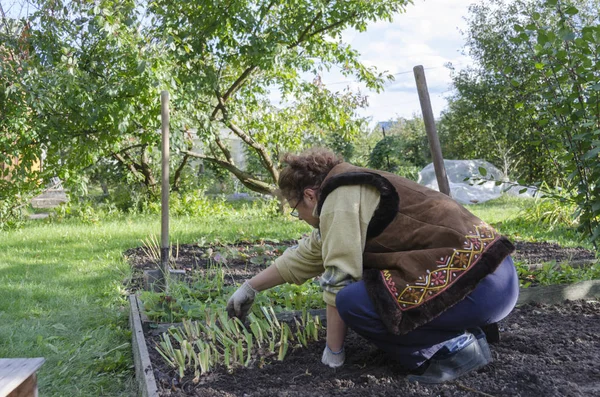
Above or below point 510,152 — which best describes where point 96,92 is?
above

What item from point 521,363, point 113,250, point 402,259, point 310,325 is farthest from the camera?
point 113,250

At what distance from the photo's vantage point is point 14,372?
1.74 m

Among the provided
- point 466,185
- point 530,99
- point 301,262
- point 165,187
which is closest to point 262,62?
point 165,187

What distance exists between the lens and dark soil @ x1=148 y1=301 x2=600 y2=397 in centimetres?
Answer: 222

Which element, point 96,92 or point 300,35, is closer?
point 96,92

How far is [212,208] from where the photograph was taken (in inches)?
406

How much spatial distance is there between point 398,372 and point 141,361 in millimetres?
1161

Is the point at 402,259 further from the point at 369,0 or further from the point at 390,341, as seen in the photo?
the point at 369,0

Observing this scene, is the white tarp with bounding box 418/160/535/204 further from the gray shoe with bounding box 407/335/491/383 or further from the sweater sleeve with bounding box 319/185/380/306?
the sweater sleeve with bounding box 319/185/380/306

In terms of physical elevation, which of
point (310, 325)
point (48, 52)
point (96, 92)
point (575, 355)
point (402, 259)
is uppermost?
point (48, 52)

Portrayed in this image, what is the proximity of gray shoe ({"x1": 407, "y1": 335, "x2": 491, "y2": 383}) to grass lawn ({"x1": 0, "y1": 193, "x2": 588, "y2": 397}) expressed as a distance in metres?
1.38

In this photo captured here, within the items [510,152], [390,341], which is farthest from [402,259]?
[510,152]

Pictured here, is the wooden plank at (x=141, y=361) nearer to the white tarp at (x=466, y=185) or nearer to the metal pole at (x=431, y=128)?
the metal pole at (x=431, y=128)

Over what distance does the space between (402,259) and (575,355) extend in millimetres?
996
